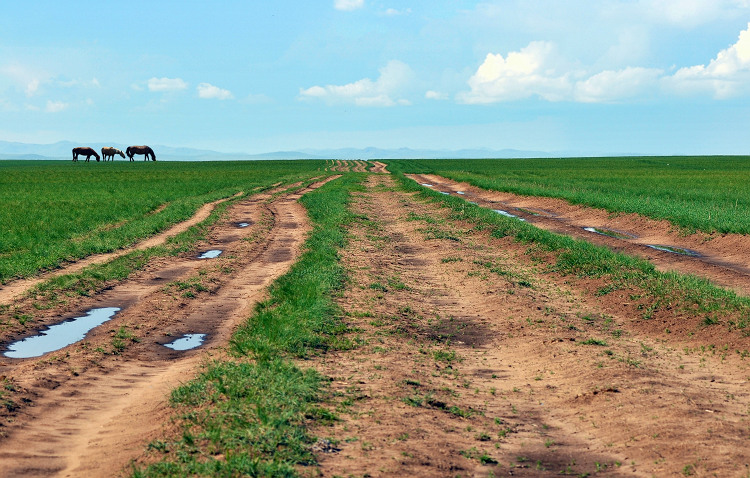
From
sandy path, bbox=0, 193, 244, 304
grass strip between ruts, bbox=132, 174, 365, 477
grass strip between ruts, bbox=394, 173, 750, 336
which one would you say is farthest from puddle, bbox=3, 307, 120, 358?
grass strip between ruts, bbox=394, 173, 750, 336

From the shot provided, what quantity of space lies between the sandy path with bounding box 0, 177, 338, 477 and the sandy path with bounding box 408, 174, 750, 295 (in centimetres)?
908

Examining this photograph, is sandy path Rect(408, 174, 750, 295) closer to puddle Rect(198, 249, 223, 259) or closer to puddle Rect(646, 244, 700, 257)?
puddle Rect(646, 244, 700, 257)

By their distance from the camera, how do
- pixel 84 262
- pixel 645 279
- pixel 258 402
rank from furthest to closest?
pixel 84 262, pixel 645 279, pixel 258 402

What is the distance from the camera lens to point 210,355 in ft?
29.4

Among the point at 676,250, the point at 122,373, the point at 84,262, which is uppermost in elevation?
the point at 84,262

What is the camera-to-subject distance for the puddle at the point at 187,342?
9.62 m

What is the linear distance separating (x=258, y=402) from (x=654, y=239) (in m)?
18.2

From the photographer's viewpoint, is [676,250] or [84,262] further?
[676,250]

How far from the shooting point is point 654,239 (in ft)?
72.4

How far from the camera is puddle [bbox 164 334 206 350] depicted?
962 cm

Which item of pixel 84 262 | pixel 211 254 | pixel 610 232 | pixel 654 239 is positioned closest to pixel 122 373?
pixel 84 262

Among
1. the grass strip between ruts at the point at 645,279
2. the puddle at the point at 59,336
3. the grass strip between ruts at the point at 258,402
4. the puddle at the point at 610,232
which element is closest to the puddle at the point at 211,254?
the puddle at the point at 59,336

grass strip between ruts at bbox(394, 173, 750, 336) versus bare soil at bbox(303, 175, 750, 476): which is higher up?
grass strip between ruts at bbox(394, 173, 750, 336)

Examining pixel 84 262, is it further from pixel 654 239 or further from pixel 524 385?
pixel 654 239
